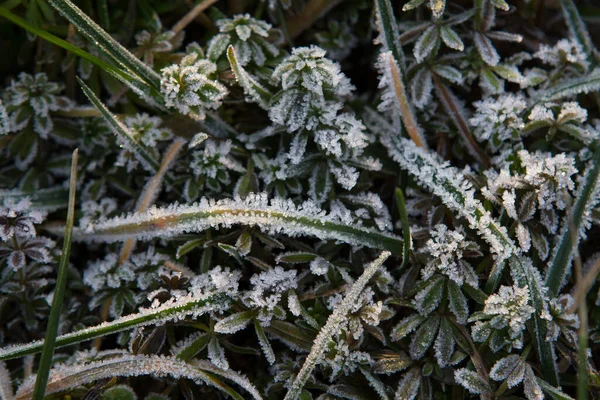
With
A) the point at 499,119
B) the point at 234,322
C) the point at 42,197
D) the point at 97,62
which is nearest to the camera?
the point at 234,322

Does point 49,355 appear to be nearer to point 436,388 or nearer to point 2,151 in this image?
point 2,151

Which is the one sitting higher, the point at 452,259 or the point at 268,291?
the point at 268,291

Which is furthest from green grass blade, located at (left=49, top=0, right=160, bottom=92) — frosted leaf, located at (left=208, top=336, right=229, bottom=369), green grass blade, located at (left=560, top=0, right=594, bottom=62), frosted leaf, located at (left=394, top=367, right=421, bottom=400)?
green grass blade, located at (left=560, top=0, right=594, bottom=62)

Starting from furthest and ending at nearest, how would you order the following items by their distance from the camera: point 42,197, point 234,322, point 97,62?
point 42,197 < point 97,62 < point 234,322

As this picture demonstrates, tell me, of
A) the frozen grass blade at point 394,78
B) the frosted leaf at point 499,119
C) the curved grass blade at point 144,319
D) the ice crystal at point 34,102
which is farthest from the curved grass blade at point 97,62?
the frosted leaf at point 499,119

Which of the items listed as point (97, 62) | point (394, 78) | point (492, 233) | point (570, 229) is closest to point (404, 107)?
point (394, 78)

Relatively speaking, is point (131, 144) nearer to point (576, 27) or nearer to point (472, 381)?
point (472, 381)

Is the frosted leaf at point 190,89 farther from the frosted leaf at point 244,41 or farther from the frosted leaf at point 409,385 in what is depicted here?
the frosted leaf at point 409,385

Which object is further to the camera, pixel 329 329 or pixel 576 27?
pixel 576 27

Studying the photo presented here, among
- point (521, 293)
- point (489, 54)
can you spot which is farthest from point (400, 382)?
point (489, 54)
